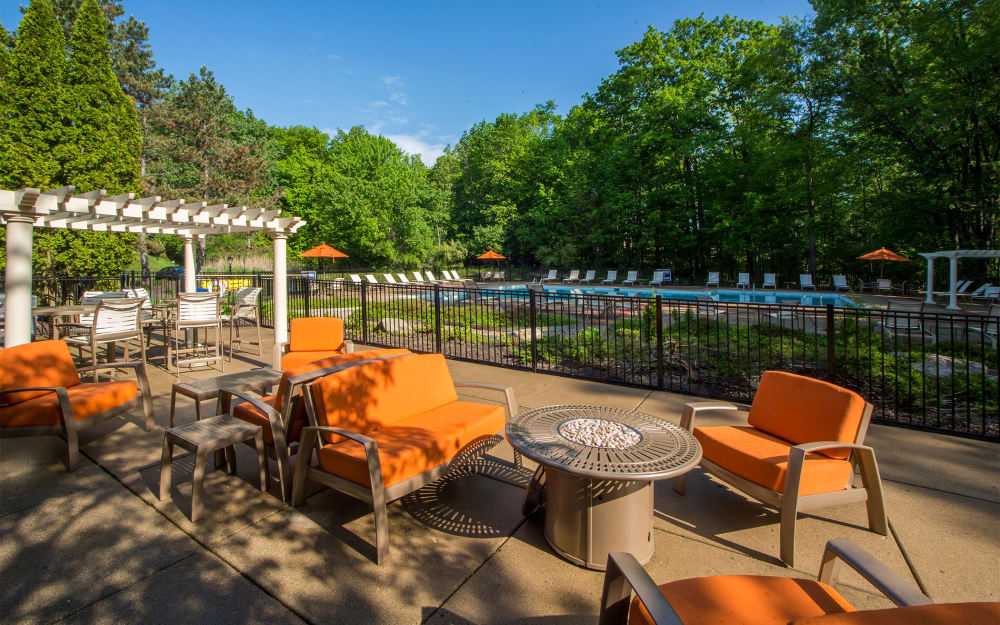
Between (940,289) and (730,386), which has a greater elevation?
(940,289)

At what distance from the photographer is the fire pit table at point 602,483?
2299 mm

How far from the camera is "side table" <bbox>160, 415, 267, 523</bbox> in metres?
2.85

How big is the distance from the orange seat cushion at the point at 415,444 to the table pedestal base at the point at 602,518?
81cm

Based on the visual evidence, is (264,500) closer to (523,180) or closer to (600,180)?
(600,180)

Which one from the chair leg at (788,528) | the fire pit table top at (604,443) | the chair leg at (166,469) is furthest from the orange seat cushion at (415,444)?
the chair leg at (788,528)

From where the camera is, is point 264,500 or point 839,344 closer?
point 264,500

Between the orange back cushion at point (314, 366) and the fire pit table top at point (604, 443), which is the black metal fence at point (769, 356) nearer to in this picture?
the fire pit table top at point (604, 443)

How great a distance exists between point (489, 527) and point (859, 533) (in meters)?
2.26

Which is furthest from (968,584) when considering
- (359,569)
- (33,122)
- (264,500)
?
(33,122)

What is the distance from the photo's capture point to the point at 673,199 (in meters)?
29.7

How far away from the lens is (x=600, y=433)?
2740 mm

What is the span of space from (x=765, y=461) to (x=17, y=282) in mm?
7478

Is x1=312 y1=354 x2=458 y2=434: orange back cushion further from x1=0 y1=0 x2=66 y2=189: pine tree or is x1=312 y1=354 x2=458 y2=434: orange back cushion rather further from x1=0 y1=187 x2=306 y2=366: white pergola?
x1=0 y1=0 x2=66 y2=189: pine tree

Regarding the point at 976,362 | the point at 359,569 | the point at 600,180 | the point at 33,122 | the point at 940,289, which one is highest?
the point at 600,180
